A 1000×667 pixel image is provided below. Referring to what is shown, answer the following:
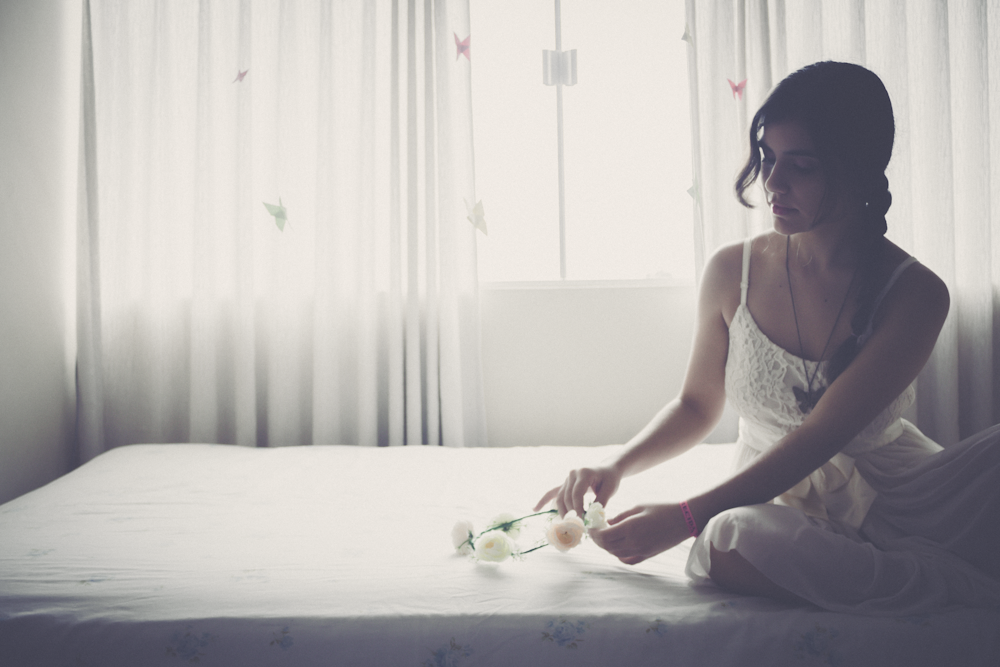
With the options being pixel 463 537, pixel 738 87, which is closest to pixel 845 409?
pixel 463 537

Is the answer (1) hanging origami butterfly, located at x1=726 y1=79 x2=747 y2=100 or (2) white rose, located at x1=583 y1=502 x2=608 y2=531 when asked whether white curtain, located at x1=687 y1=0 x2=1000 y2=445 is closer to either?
(1) hanging origami butterfly, located at x1=726 y1=79 x2=747 y2=100

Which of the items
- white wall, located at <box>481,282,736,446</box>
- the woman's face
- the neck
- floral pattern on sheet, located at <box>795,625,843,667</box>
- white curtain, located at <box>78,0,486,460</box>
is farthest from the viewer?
white wall, located at <box>481,282,736,446</box>

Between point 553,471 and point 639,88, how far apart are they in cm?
168

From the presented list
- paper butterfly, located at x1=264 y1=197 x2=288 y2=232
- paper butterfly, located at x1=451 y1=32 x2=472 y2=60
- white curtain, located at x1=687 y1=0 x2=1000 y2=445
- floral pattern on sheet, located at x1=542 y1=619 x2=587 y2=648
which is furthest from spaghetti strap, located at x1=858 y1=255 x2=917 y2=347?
paper butterfly, located at x1=264 y1=197 x2=288 y2=232

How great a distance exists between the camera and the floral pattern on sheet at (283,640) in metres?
0.76

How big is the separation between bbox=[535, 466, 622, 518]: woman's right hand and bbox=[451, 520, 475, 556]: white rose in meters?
0.15

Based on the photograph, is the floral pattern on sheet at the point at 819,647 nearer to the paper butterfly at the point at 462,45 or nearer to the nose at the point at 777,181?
the nose at the point at 777,181

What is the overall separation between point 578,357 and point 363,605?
1598 millimetres

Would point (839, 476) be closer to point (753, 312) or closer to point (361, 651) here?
point (753, 312)

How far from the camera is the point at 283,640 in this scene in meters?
0.76

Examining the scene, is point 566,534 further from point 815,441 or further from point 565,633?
point 815,441

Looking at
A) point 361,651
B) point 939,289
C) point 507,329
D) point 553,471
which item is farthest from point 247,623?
point 507,329

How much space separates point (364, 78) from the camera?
2.15 meters

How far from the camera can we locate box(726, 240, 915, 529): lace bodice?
2.99ft
